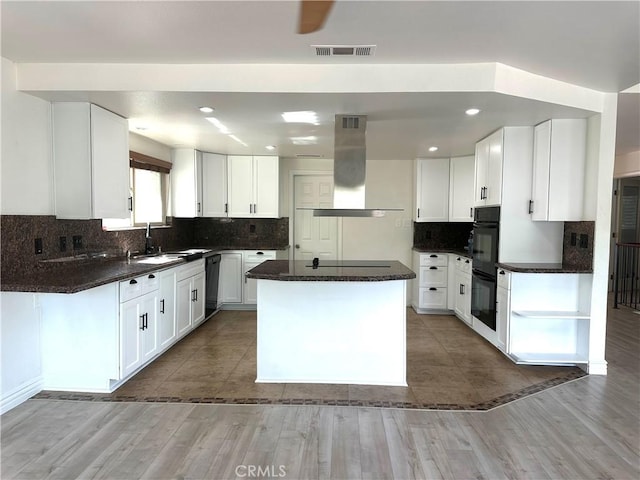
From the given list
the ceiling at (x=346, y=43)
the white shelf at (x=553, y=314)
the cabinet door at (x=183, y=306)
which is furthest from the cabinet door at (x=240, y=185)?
the white shelf at (x=553, y=314)

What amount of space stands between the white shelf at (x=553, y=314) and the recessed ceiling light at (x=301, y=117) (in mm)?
2507

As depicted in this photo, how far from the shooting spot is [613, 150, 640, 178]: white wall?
20.3 feet

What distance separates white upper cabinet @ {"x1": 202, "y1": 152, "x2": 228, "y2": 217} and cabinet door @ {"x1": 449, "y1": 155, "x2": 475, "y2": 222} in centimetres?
316

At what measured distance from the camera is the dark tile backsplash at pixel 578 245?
3479 mm

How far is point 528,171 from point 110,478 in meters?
4.01

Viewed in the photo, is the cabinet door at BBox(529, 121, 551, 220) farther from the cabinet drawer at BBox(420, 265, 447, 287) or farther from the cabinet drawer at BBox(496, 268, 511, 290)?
the cabinet drawer at BBox(420, 265, 447, 287)

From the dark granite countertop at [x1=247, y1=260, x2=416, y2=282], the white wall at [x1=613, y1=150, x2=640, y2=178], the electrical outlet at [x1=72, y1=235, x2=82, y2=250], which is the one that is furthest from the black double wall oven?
the electrical outlet at [x1=72, y1=235, x2=82, y2=250]

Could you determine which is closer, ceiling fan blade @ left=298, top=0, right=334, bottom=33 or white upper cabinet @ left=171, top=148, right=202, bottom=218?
ceiling fan blade @ left=298, top=0, right=334, bottom=33

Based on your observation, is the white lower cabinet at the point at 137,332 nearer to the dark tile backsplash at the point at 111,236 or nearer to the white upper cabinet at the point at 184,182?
the dark tile backsplash at the point at 111,236

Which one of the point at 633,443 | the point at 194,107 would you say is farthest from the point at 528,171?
the point at 194,107

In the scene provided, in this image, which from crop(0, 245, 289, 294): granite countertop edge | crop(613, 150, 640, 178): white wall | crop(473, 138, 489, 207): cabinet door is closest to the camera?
crop(0, 245, 289, 294): granite countertop edge

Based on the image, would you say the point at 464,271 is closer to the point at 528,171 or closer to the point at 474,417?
the point at 528,171

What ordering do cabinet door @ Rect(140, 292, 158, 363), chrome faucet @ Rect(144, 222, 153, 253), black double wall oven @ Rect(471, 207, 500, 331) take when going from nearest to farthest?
cabinet door @ Rect(140, 292, 158, 363) < black double wall oven @ Rect(471, 207, 500, 331) < chrome faucet @ Rect(144, 222, 153, 253)

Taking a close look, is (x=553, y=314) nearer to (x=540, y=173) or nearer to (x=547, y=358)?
(x=547, y=358)
